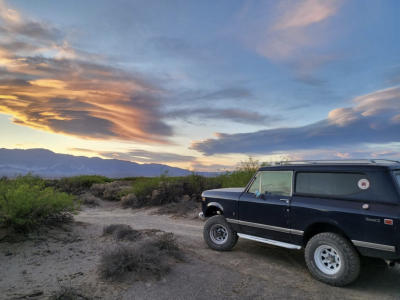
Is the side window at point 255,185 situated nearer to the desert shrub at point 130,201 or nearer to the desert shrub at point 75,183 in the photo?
the desert shrub at point 130,201

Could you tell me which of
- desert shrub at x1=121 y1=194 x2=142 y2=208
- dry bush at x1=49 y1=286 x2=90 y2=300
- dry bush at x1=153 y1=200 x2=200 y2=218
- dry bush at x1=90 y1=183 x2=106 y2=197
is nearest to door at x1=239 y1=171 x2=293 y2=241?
dry bush at x1=49 y1=286 x2=90 y2=300

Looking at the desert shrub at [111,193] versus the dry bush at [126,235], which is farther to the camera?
the desert shrub at [111,193]

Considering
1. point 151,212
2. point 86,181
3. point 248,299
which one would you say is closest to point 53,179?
point 86,181

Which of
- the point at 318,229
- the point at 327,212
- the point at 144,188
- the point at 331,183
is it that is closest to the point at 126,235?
the point at 318,229

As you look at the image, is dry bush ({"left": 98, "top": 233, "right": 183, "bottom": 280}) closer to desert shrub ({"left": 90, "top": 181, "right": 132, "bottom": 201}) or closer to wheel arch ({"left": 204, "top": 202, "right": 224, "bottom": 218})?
wheel arch ({"left": 204, "top": 202, "right": 224, "bottom": 218})

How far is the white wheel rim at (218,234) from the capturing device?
7254 mm

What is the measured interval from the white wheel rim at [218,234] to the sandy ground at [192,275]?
295 millimetres

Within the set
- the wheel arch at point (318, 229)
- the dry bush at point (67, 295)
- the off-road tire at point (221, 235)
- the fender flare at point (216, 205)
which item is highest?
the fender flare at point (216, 205)

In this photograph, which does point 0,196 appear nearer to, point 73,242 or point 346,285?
point 73,242

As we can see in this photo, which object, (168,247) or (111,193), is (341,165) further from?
(111,193)

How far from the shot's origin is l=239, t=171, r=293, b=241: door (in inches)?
237

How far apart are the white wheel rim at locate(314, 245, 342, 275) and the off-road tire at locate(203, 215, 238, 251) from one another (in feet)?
6.89

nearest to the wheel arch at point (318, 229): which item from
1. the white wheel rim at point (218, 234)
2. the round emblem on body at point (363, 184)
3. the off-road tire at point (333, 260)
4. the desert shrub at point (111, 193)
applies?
the off-road tire at point (333, 260)

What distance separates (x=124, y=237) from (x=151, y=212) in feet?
19.3
